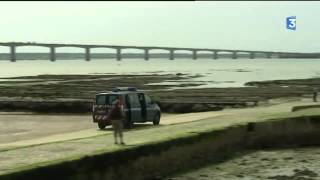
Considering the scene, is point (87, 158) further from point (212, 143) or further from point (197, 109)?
point (197, 109)

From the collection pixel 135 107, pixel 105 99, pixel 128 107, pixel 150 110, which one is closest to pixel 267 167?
pixel 128 107

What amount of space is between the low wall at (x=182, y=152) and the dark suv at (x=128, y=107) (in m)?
8.23

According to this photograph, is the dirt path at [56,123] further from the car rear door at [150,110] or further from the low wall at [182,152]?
the low wall at [182,152]

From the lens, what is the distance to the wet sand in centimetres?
1468

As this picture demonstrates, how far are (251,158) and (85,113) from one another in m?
25.6

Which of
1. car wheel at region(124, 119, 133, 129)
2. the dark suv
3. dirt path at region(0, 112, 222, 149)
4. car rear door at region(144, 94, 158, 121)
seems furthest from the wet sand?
car rear door at region(144, 94, 158, 121)

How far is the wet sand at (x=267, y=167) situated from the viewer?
14680 millimetres

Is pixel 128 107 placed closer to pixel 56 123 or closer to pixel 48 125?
pixel 48 125

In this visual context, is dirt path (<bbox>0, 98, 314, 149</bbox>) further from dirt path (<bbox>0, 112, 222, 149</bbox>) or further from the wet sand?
the wet sand

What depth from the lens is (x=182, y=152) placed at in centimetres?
1584

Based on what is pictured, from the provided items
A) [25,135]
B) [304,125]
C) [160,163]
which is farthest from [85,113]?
[160,163]

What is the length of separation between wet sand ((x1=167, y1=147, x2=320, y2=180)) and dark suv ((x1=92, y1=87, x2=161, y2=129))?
30.9 feet

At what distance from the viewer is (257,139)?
19.3m

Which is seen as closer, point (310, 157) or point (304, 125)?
point (310, 157)
